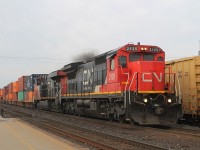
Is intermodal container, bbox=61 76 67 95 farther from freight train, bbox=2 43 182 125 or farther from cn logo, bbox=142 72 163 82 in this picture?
cn logo, bbox=142 72 163 82

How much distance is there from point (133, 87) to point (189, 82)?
3.04 m

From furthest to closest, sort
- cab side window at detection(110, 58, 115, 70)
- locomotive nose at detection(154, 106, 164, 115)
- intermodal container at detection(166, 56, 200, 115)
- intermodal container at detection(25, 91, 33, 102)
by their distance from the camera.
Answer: intermodal container at detection(25, 91, 33, 102) < cab side window at detection(110, 58, 115, 70) < intermodal container at detection(166, 56, 200, 115) < locomotive nose at detection(154, 106, 164, 115)

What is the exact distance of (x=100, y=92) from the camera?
19844 mm

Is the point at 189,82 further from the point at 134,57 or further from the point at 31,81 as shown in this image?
the point at 31,81

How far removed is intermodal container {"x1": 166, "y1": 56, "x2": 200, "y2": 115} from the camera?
1694 cm

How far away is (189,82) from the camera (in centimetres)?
1752

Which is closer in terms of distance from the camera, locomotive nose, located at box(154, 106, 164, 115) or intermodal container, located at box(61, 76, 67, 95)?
locomotive nose, located at box(154, 106, 164, 115)

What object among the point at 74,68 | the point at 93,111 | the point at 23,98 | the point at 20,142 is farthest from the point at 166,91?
the point at 23,98

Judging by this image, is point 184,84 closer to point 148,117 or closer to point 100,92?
point 148,117

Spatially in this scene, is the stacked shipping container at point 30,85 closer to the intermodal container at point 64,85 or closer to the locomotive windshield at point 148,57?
the intermodal container at point 64,85

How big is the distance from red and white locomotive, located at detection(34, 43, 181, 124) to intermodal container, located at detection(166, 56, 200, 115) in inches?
32.9

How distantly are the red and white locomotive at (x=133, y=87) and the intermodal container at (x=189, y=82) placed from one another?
2.74ft

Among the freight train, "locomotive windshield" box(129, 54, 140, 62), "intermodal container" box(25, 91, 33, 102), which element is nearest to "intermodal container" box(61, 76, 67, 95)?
the freight train

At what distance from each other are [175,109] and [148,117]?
1.32 meters
